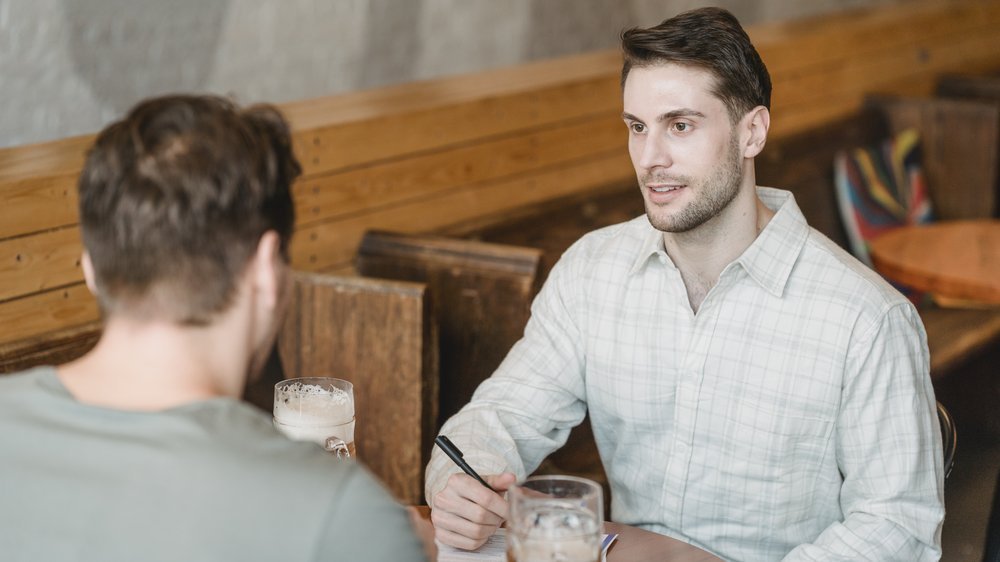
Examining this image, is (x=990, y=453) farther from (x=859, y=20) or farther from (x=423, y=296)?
(x=859, y=20)

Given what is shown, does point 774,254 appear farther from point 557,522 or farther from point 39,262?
point 39,262

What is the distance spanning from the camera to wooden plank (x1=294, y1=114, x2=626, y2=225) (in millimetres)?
3115

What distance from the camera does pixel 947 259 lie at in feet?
12.4

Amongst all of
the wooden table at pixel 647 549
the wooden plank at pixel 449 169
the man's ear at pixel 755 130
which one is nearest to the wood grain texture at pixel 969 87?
the wooden plank at pixel 449 169

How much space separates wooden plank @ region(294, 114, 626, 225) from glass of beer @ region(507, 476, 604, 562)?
70.5 inches

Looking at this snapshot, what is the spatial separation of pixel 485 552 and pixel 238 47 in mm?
2006

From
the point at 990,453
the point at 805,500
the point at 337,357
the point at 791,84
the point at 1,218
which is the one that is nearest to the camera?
the point at 805,500

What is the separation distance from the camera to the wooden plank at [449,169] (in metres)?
3.12

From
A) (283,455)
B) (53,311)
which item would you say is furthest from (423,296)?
(283,455)

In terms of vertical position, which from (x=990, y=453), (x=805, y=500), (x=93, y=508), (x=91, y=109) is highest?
(x=91, y=109)

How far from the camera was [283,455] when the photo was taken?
1.04 meters

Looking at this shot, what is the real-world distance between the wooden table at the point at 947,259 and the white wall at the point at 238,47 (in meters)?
1.39

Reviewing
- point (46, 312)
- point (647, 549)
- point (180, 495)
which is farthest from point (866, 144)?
point (180, 495)

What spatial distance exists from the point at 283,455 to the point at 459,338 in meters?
2.01
